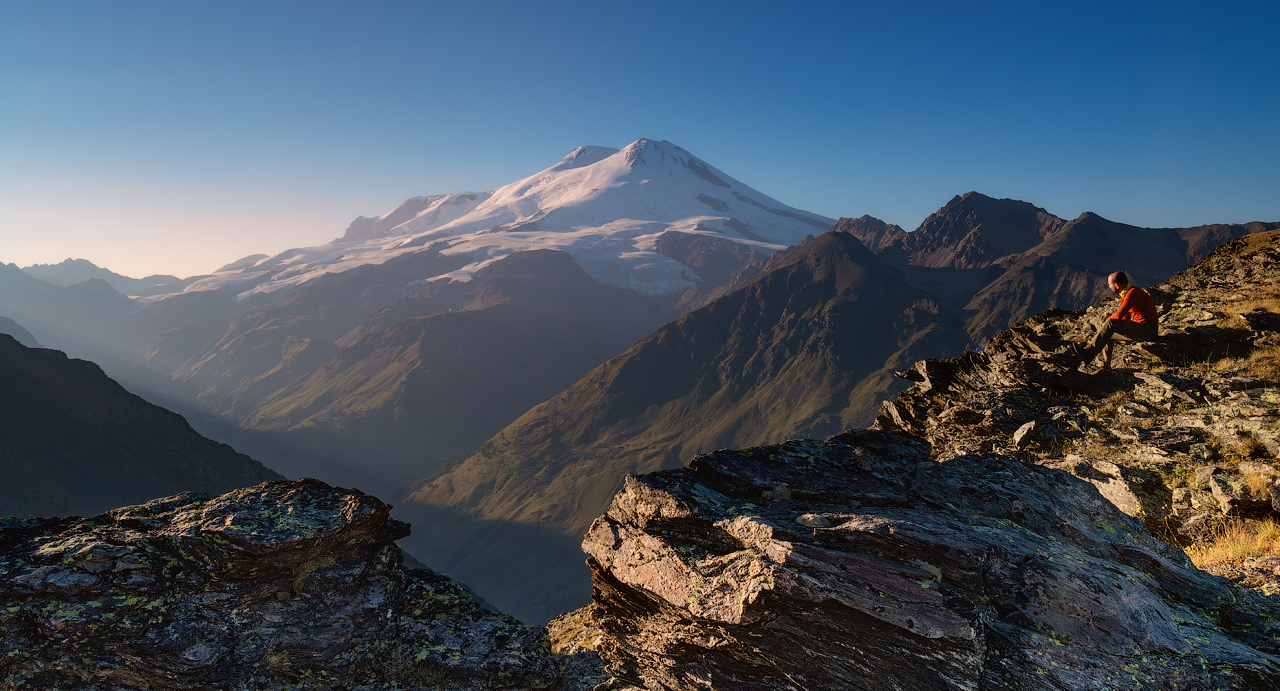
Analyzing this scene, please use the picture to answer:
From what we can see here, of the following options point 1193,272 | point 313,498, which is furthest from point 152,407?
point 1193,272

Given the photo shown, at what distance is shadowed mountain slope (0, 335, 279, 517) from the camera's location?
55.2 meters

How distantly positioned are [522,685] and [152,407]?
92981 mm

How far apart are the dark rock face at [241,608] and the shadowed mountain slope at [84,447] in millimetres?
60733

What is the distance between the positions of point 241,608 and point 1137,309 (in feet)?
77.8

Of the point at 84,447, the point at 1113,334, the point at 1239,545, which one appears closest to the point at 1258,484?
the point at 1239,545

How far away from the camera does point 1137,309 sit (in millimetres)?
16406

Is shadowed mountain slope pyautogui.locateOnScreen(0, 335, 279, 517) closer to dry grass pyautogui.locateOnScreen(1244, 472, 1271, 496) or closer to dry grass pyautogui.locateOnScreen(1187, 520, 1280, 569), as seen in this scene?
dry grass pyautogui.locateOnScreen(1187, 520, 1280, 569)

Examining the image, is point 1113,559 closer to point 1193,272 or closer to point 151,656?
point 151,656

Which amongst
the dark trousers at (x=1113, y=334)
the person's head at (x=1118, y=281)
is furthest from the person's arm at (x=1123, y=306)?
the person's head at (x=1118, y=281)

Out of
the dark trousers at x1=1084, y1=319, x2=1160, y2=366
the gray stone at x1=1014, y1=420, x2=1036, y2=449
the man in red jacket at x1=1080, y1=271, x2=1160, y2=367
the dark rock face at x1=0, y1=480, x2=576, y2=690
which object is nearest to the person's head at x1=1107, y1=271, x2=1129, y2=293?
the man in red jacket at x1=1080, y1=271, x2=1160, y2=367

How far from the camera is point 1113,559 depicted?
8.92 m

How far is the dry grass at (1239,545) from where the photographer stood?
1005cm

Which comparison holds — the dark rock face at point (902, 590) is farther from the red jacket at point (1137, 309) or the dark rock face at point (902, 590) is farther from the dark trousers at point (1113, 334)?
the red jacket at point (1137, 309)

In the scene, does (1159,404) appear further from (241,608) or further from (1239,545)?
(241,608)
